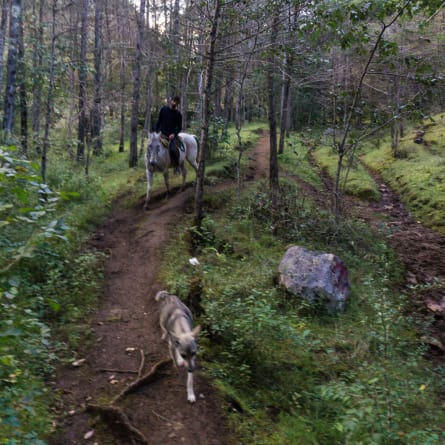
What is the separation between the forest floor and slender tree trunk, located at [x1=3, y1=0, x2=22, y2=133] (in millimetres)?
4851

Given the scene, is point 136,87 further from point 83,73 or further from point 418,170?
point 418,170

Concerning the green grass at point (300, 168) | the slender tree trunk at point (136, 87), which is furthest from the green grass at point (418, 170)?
the slender tree trunk at point (136, 87)

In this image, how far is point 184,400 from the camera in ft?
18.2

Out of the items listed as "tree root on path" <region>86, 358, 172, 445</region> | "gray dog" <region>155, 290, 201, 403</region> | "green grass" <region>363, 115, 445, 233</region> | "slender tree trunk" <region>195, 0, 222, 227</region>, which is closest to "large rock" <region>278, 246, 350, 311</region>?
"slender tree trunk" <region>195, 0, 222, 227</region>

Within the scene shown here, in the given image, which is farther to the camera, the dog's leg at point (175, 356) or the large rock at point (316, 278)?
the large rock at point (316, 278)

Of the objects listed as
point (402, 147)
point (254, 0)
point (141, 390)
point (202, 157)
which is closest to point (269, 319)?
point (141, 390)

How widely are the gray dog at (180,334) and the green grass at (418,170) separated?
38.6 ft

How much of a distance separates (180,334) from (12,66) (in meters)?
12.1

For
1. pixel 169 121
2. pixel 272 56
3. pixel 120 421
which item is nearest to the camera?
pixel 120 421

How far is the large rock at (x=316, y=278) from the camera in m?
8.76

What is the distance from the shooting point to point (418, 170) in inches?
833

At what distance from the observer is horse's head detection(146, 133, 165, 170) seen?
1265 centimetres

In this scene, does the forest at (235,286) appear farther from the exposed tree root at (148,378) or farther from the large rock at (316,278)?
the large rock at (316,278)

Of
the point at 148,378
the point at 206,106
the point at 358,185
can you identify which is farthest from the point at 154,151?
the point at 358,185
